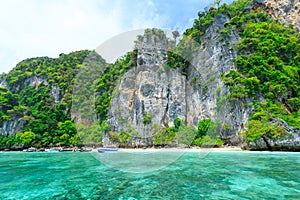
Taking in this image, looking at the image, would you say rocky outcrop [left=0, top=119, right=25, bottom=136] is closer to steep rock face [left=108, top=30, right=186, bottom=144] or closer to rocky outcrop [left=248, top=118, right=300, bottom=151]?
steep rock face [left=108, top=30, right=186, bottom=144]

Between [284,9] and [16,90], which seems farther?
[16,90]

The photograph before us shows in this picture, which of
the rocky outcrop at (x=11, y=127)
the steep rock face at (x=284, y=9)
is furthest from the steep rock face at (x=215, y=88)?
the rocky outcrop at (x=11, y=127)

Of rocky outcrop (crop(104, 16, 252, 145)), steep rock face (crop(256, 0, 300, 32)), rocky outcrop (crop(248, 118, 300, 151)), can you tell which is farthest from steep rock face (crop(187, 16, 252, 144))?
steep rock face (crop(256, 0, 300, 32))

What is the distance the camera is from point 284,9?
115 feet

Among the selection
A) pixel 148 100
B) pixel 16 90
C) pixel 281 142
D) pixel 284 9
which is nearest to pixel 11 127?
pixel 16 90

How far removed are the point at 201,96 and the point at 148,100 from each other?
7627mm

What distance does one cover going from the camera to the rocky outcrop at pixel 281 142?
19094 mm

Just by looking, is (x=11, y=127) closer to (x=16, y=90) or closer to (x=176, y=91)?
(x=16, y=90)

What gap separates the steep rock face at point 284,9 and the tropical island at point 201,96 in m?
0.16

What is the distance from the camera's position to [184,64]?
102ft

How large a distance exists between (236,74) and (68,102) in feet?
102

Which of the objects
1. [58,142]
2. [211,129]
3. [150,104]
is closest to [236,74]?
[211,129]

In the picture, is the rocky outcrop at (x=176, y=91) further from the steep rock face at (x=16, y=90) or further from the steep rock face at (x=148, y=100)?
the steep rock face at (x=16, y=90)

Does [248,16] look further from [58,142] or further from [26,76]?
[26,76]
